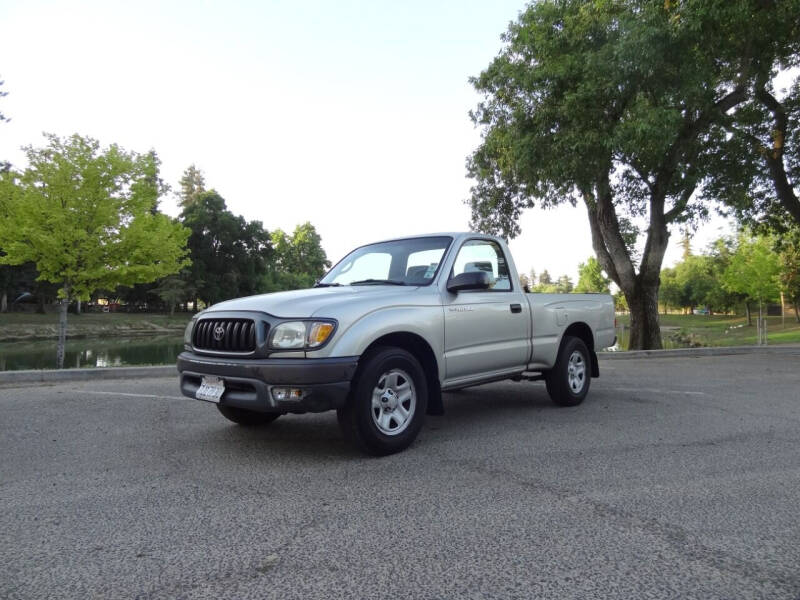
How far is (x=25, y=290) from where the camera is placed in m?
53.3

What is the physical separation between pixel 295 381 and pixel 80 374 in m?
7.09

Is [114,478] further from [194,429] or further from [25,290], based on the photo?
[25,290]

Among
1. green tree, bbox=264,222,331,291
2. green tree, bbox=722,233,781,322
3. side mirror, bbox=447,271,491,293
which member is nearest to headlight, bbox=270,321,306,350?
side mirror, bbox=447,271,491,293

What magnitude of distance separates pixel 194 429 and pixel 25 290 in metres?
58.3

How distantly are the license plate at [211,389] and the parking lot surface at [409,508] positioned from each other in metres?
0.48

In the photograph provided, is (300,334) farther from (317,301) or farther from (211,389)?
(211,389)

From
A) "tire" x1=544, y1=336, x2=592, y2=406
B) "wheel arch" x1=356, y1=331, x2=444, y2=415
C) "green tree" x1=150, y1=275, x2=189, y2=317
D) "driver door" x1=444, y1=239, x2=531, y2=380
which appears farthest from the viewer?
"green tree" x1=150, y1=275, x2=189, y2=317

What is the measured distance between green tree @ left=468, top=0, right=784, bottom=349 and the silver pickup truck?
7673 millimetres

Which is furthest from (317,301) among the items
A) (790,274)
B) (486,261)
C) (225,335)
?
(790,274)

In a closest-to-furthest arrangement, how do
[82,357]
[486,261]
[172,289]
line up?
1. [486,261]
2. [82,357]
3. [172,289]

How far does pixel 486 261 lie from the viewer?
A: 19.6 ft

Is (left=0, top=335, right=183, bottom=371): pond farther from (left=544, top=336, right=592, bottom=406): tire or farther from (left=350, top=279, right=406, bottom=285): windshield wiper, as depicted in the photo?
(left=544, top=336, right=592, bottom=406): tire

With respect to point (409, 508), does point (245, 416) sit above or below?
above

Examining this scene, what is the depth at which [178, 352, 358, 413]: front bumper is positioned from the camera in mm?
4051
